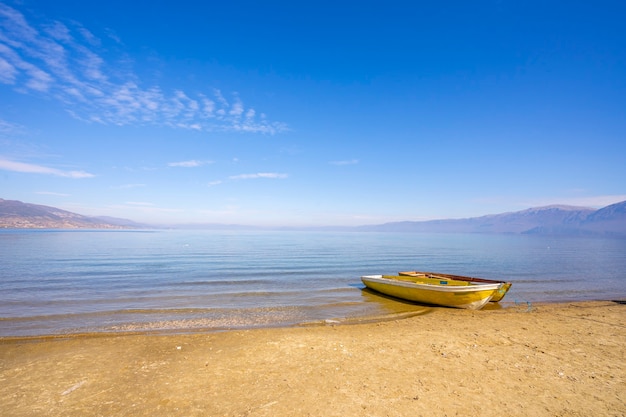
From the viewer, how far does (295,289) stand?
2352 centimetres

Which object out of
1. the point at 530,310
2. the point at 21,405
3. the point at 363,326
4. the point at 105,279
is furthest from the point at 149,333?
the point at 530,310

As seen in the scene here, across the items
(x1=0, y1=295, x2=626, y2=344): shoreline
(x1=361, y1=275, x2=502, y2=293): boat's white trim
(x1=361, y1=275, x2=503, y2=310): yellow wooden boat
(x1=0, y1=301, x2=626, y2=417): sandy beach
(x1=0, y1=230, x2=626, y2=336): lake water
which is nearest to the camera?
(x1=0, y1=301, x2=626, y2=417): sandy beach

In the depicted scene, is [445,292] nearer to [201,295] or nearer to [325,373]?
[325,373]

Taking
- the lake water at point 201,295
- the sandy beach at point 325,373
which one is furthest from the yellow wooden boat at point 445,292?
the sandy beach at point 325,373

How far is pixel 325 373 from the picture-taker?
8.28 metres

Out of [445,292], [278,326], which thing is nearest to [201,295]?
[278,326]

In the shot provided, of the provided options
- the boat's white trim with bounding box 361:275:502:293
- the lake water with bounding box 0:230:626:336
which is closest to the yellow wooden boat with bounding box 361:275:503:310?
the boat's white trim with bounding box 361:275:502:293

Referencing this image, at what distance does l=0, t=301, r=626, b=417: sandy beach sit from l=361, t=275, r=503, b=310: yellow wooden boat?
13.9 ft

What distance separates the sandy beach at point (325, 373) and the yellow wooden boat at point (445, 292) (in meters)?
4.24

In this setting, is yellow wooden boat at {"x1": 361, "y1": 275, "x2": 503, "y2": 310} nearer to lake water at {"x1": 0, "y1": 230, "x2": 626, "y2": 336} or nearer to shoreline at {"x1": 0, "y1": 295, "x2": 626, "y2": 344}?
shoreline at {"x1": 0, "y1": 295, "x2": 626, "y2": 344}

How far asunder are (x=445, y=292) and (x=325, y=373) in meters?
11.9

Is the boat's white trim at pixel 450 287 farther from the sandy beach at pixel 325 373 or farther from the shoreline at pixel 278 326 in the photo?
the sandy beach at pixel 325 373

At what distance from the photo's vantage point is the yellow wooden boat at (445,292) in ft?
56.6

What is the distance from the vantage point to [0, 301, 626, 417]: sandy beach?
21.7 feet
